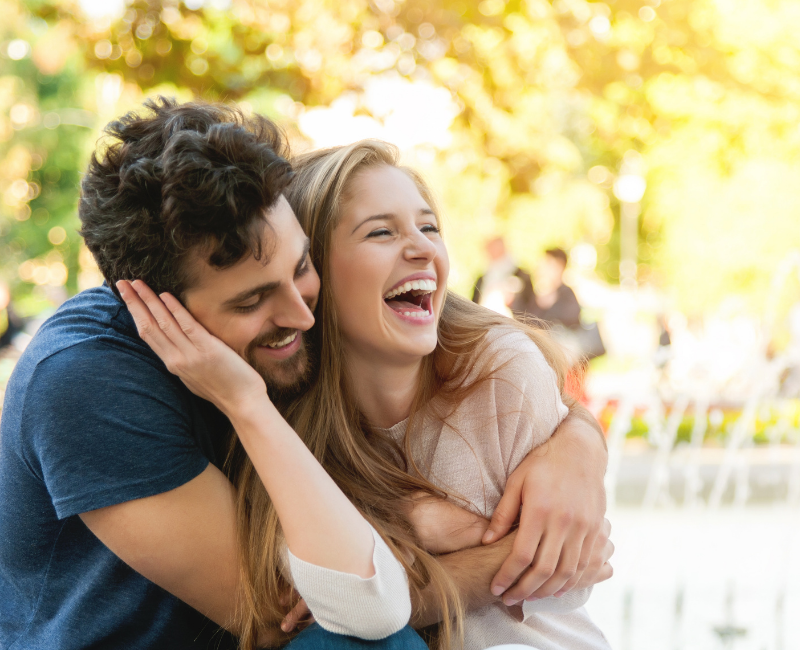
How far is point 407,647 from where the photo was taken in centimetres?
200

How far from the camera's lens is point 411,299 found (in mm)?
2648

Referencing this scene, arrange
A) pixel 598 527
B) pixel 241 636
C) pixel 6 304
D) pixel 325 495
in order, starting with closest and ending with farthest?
pixel 325 495 → pixel 241 636 → pixel 598 527 → pixel 6 304

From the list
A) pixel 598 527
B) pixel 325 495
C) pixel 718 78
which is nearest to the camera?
pixel 325 495

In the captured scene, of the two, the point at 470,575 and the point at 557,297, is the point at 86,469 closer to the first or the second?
the point at 470,575

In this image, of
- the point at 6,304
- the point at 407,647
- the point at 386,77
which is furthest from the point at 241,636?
the point at 6,304

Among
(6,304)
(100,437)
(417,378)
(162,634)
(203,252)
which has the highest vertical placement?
(203,252)

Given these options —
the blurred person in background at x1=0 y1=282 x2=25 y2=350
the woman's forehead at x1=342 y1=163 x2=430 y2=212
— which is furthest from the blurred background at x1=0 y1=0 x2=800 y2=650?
the blurred person in background at x1=0 y1=282 x2=25 y2=350

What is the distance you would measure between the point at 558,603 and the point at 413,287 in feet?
3.25

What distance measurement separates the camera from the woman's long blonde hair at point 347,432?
2119mm

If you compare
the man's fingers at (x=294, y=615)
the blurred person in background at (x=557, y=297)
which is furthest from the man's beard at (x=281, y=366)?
the blurred person in background at (x=557, y=297)

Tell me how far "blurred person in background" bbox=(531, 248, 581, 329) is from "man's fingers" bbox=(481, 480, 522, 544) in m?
5.79

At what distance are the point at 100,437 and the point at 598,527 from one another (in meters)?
A: 1.33

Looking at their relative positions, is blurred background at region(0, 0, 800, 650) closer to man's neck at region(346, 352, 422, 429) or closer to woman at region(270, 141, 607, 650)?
woman at region(270, 141, 607, 650)

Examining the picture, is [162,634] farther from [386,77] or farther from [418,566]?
[386,77]
